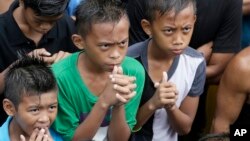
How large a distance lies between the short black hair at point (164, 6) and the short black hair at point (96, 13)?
0.17 meters

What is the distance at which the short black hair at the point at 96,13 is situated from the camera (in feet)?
9.41

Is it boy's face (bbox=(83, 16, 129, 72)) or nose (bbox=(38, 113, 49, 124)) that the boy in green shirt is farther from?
nose (bbox=(38, 113, 49, 124))

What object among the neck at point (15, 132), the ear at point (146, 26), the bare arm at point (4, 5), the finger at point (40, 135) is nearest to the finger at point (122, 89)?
the finger at point (40, 135)

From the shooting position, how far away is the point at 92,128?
2805 mm

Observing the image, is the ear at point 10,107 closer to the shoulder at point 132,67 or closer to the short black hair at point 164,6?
the shoulder at point 132,67

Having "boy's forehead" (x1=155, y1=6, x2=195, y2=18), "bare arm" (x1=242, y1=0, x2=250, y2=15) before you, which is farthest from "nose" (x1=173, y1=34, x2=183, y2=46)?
"bare arm" (x1=242, y1=0, x2=250, y2=15)

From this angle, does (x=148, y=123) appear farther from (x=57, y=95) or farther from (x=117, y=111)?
(x=57, y=95)

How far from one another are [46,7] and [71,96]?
47 centimetres

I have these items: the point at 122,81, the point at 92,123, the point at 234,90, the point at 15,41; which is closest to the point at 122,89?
the point at 122,81

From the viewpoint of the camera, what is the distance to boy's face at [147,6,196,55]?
296cm

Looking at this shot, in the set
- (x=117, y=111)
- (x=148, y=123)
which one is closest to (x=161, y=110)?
(x=148, y=123)

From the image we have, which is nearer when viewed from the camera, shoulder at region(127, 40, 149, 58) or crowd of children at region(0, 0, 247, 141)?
crowd of children at region(0, 0, 247, 141)

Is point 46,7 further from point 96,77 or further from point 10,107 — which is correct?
point 10,107

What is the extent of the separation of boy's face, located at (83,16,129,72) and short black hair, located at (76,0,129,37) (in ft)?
0.10
